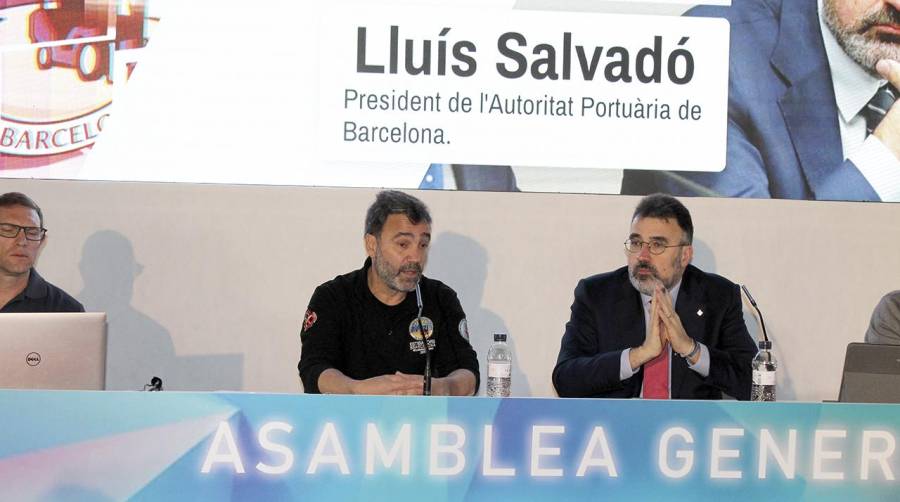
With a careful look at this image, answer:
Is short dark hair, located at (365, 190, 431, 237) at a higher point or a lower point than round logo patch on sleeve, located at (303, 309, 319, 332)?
higher

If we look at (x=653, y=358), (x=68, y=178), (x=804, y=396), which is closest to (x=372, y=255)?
(x=653, y=358)

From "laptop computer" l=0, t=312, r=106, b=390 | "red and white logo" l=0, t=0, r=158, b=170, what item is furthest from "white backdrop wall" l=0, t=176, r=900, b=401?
"laptop computer" l=0, t=312, r=106, b=390

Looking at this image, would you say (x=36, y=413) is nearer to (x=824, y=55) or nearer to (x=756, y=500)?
(x=756, y=500)

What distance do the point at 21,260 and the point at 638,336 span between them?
75.0 inches

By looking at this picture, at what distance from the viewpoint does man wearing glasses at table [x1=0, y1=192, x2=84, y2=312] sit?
124 inches

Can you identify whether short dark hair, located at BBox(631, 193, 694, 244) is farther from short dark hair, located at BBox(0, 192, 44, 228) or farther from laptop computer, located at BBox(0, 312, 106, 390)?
short dark hair, located at BBox(0, 192, 44, 228)

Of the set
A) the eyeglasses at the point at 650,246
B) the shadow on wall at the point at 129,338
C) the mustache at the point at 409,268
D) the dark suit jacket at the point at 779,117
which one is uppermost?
the dark suit jacket at the point at 779,117

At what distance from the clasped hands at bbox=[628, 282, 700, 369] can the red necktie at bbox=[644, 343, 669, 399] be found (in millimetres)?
143

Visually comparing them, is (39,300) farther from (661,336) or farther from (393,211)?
(661,336)

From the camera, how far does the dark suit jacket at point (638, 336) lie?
9.49 feet

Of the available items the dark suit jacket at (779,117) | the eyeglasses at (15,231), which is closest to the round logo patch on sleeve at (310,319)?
the eyeglasses at (15,231)

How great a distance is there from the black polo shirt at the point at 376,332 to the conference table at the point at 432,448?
119 cm

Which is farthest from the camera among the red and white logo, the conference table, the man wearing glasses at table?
the red and white logo

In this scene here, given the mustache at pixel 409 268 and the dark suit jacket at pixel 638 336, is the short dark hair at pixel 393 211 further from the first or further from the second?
the dark suit jacket at pixel 638 336
